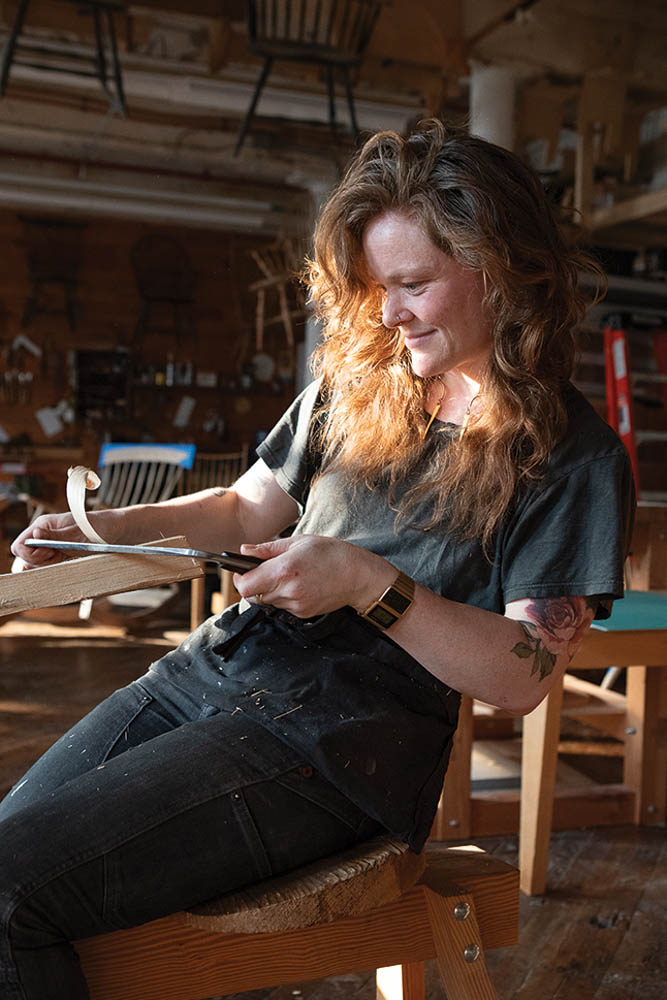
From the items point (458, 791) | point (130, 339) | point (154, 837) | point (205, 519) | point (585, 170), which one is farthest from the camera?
point (130, 339)

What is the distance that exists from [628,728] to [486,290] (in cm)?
182

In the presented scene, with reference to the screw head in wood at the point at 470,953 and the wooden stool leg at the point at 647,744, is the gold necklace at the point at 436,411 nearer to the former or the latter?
the screw head in wood at the point at 470,953

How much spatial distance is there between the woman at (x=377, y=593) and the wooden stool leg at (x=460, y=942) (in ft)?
0.38

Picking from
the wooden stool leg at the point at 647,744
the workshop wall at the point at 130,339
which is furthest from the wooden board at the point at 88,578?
the workshop wall at the point at 130,339

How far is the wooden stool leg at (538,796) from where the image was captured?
7.17 feet

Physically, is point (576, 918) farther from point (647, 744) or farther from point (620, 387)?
point (620, 387)

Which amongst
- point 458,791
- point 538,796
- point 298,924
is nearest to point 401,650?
point 298,924

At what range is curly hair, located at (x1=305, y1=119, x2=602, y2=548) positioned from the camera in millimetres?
1201

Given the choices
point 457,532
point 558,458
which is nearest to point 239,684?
point 457,532

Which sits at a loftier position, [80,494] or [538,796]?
[80,494]

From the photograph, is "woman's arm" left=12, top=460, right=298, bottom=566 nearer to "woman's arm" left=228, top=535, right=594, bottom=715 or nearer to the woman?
the woman

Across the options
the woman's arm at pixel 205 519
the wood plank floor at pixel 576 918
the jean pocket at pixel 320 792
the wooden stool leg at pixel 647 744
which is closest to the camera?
the jean pocket at pixel 320 792

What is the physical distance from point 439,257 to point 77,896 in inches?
33.8

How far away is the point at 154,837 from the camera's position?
998mm
